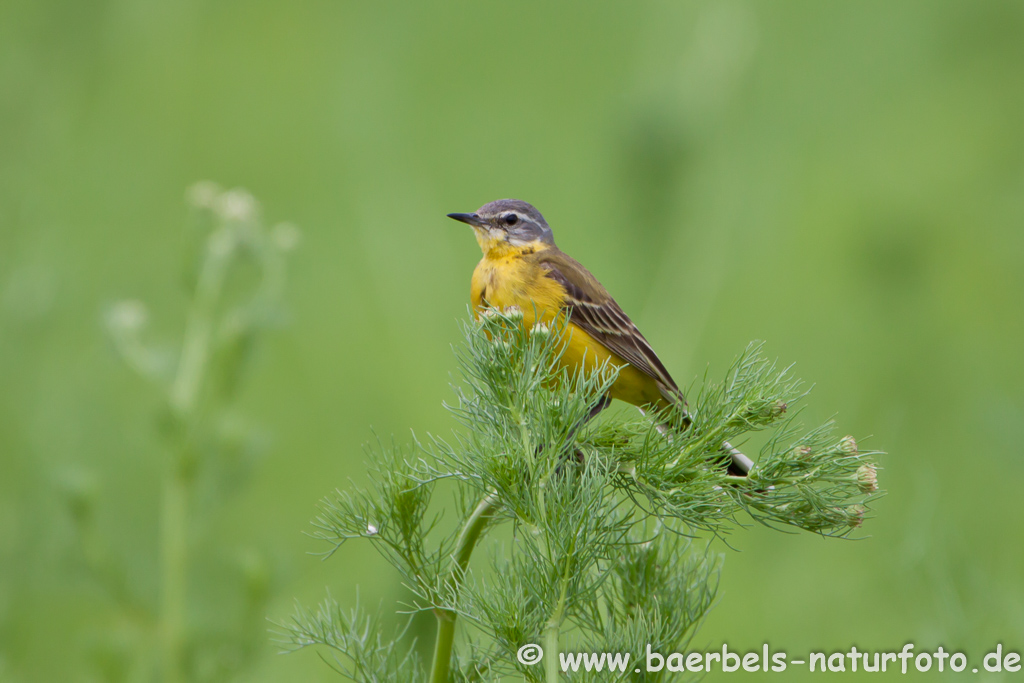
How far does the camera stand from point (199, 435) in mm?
3533

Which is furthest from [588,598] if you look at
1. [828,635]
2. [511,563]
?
[828,635]

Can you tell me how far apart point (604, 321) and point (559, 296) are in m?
0.21

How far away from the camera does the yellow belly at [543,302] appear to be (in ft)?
12.4

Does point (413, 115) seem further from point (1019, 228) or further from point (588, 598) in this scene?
point (588, 598)

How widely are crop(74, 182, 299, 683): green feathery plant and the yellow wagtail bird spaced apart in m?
0.84

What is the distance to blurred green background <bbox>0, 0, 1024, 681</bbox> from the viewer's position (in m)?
4.81

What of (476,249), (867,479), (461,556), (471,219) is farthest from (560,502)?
(476,249)

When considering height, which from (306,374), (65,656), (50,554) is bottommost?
(65,656)

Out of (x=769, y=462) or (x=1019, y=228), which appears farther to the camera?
(x=1019, y=228)

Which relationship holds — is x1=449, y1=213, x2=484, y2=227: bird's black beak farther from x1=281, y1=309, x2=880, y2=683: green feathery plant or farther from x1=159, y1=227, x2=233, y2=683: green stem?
x1=281, y1=309, x2=880, y2=683: green feathery plant

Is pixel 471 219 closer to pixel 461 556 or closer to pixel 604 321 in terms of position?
pixel 604 321

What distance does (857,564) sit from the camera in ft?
20.0

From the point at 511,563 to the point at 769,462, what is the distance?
1.76 feet

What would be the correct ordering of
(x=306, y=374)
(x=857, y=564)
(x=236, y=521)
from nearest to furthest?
(x=857, y=564)
(x=236, y=521)
(x=306, y=374)
